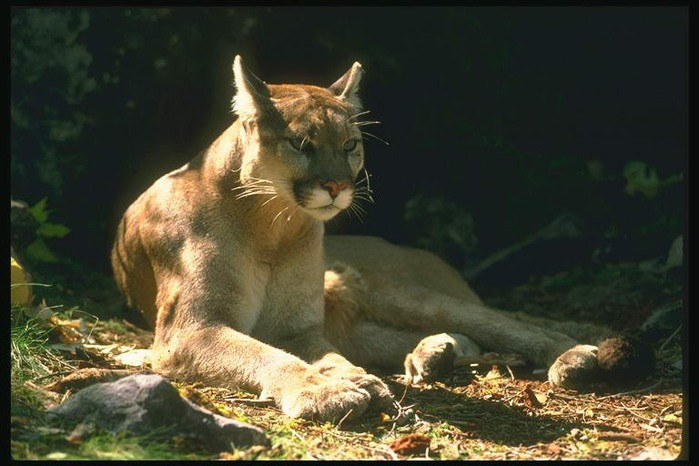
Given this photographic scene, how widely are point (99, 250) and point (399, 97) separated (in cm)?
288

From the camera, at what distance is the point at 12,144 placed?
7754mm

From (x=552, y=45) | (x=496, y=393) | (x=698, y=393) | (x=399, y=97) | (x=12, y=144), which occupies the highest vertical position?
(x=552, y=45)

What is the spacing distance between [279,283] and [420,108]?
9.68 ft

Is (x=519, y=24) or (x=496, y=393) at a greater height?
(x=519, y=24)

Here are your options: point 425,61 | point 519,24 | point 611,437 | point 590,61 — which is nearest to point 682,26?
point 590,61

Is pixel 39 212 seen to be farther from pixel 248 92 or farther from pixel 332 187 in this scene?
pixel 332 187

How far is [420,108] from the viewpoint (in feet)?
26.7

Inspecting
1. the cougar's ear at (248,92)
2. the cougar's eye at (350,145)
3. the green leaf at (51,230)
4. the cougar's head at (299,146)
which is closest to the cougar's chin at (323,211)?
the cougar's head at (299,146)

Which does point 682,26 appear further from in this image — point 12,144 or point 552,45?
point 12,144

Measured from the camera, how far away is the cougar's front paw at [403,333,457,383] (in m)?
5.69

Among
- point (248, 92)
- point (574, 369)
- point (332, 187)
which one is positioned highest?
point (248, 92)

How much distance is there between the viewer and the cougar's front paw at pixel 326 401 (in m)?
4.50

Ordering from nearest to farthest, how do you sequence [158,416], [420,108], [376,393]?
[158,416]
[376,393]
[420,108]

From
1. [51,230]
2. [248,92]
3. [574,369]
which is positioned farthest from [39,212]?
[574,369]
